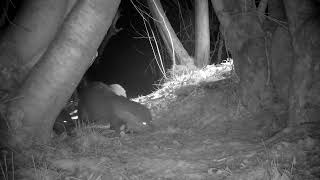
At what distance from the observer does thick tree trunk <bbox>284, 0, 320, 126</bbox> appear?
356cm

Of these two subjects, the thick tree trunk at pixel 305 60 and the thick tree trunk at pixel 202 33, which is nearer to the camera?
the thick tree trunk at pixel 305 60

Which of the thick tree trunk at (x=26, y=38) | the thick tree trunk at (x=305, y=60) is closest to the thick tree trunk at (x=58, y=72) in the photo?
the thick tree trunk at (x=26, y=38)

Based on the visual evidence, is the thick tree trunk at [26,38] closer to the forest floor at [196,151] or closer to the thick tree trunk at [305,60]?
the forest floor at [196,151]

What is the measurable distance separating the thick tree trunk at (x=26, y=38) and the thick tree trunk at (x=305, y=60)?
2.37 m

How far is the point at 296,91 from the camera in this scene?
375 centimetres

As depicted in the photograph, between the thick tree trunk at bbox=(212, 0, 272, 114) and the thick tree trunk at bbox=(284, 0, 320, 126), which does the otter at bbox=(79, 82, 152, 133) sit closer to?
the thick tree trunk at bbox=(212, 0, 272, 114)

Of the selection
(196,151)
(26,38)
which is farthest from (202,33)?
(26,38)

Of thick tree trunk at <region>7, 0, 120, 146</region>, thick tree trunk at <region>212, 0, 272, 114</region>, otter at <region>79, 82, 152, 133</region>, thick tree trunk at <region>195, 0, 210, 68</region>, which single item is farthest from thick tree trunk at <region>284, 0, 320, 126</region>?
thick tree trunk at <region>195, 0, 210, 68</region>

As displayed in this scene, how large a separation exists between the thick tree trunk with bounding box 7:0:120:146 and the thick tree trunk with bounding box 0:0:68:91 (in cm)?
12

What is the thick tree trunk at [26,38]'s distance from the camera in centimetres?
370

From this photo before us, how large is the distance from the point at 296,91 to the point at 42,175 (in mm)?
2493

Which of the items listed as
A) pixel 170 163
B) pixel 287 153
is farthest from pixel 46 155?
pixel 287 153

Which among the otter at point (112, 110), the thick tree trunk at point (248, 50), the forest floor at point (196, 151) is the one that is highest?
the thick tree trunk at point (248, 50)

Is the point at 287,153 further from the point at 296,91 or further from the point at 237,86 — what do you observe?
the point at 237,86
